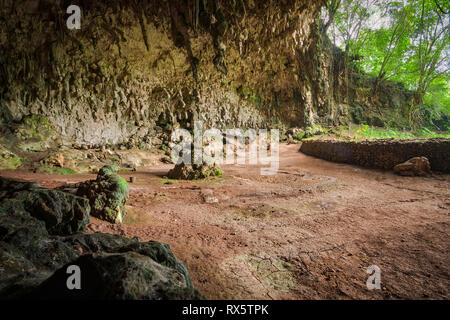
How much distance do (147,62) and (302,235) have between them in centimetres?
1225

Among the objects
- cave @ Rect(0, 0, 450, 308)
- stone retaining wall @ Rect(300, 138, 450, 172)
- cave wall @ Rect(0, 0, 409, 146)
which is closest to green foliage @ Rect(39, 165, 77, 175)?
cave @ Rect(0, 0, 450, 308)

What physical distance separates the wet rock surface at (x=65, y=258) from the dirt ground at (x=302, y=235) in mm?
640

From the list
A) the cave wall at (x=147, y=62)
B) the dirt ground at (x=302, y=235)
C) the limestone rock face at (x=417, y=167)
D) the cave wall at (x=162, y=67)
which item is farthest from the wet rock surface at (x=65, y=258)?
the cave wall at (x=147, y=62)

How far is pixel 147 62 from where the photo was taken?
11898 millimetres

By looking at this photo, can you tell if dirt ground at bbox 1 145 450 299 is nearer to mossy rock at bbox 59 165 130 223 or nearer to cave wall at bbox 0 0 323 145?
mossy rock at bbox 59 165 130 223

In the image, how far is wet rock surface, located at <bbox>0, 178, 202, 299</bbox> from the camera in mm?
967

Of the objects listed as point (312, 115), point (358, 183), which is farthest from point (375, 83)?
point (358, 183)

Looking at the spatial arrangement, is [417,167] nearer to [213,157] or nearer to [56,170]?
[213,157]

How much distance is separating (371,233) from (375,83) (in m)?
21.0

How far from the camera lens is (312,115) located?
54.4 feet

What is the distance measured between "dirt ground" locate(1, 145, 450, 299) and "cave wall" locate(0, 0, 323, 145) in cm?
737
